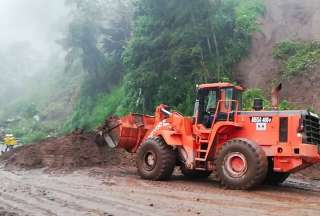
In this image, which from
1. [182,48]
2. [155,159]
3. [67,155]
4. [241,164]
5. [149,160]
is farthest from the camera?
[182,48]

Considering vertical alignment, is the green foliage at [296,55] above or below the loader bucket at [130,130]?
above

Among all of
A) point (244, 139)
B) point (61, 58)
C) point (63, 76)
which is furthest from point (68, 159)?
point (61, 58)

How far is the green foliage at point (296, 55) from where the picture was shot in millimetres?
20781

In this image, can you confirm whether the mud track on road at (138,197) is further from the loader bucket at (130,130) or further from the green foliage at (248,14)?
the green foliage at (248,14)

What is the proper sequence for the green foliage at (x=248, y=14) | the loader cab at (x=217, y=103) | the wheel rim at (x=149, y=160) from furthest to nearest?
the green foliage at (x=248, y=14) → the wheel rim at (x=149, y=160) → the loader cab at (x=217, y=103)

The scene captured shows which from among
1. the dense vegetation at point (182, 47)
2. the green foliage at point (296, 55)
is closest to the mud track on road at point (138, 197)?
the green foliage at point (296, 55)

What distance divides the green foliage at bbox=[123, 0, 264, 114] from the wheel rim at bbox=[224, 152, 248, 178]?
10.8 m

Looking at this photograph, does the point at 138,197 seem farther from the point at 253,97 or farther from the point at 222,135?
the point at 253,97

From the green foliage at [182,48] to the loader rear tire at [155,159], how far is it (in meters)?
9.22

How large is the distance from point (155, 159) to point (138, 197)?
2.87m

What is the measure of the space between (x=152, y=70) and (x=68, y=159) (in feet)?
29.9

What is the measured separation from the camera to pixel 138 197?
951 centimetres

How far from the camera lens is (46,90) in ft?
194

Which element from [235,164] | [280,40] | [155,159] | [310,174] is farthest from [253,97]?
[235,164]
